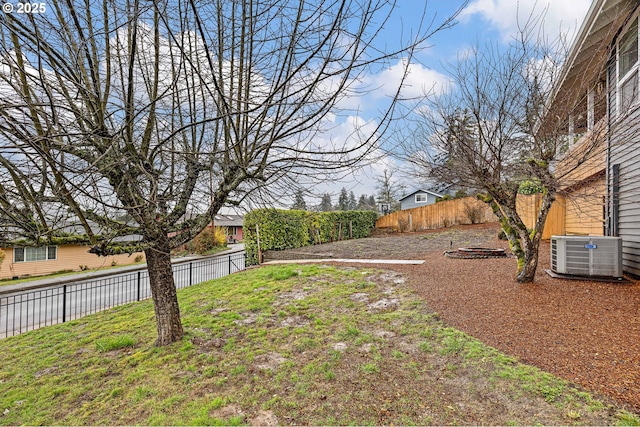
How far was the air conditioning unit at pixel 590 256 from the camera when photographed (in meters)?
4.91

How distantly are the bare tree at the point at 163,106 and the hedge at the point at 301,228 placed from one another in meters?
3.90

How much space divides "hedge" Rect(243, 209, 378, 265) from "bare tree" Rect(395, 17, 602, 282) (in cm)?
381

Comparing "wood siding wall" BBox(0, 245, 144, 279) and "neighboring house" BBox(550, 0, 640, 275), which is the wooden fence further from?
"wood siding wall" BBox(0, 245, 144, 279)

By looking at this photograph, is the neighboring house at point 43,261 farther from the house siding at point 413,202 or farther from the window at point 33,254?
the house siding at point 413,202

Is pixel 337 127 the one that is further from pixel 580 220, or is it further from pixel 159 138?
pixel 580 220

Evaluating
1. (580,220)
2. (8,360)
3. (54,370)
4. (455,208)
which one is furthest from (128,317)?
(455,208)

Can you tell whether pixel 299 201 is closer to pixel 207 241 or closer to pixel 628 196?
pixel 628 196

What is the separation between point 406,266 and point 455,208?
13217 mm

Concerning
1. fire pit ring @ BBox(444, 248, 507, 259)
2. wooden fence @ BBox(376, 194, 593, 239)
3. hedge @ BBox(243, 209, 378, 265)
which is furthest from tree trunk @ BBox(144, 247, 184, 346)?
wooden fence @ BBox(376, 194, 593, 239)

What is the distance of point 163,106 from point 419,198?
3181 centimetres

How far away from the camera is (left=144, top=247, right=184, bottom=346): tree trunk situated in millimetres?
3943

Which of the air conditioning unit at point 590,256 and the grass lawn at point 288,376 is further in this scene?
the air conditioning unit at point 590,256

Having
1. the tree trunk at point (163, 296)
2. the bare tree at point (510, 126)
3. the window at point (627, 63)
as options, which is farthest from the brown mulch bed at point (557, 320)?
the tree trunk at point (163, 296)

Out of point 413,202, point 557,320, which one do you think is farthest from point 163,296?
point 413,202
